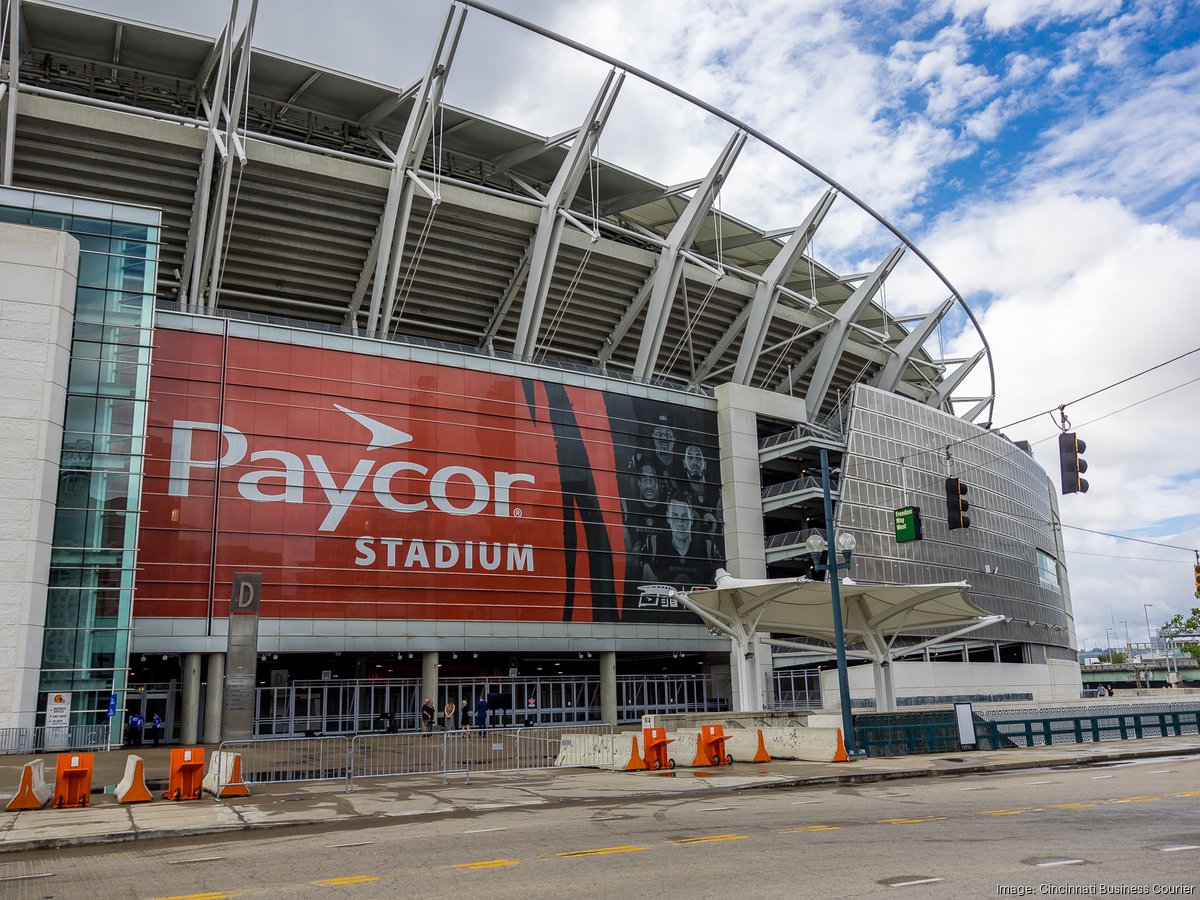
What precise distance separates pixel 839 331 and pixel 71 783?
164 ft

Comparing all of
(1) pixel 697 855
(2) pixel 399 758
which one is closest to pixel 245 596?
(2) pixel 399 758

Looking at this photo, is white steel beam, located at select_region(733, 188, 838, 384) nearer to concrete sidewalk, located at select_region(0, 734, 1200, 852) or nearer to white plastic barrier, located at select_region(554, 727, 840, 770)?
concrete sidewalk, located at select_region(0, 734, 1200, 852)

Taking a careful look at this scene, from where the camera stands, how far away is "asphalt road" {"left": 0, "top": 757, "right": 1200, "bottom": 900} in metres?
8.12

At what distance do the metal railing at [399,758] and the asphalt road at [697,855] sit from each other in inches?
285

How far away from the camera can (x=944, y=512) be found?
6300 centimetres

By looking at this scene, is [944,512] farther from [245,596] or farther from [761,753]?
[245,596]

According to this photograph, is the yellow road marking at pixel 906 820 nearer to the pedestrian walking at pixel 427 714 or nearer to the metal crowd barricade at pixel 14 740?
the metal crowd barricade at pixel 14 740

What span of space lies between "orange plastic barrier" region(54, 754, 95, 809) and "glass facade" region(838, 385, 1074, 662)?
40.4 meters

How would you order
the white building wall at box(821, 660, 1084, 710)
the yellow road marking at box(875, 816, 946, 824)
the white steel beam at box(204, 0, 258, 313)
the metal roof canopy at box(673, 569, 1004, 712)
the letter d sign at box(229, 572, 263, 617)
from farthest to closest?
the white building wall at box(821, 660, 1084, 710), the white steel beam at box(204, 0, 258, 313), the metal roof canopy at box(673, 569, 1004, 712), the letter d sign at box(229, 572, 263, 617), the yellow road marking at box(875, 816, 946, 824)

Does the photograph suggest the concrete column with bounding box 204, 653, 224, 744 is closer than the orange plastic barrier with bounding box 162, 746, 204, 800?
No

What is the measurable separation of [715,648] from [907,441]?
789 inches

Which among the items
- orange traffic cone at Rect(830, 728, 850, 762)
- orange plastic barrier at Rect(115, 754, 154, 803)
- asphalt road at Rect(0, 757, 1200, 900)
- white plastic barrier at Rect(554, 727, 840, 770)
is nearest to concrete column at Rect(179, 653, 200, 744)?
white plastic barrier at Rect(554, 727, 840, 770)

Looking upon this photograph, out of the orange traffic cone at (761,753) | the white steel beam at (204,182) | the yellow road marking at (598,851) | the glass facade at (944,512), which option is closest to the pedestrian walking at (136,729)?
the white steel beam at (204,182)

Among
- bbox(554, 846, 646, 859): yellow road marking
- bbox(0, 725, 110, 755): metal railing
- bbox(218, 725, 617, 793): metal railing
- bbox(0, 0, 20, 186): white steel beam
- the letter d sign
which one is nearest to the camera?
bbox(554, 846, 646, 859): yellow road marking
